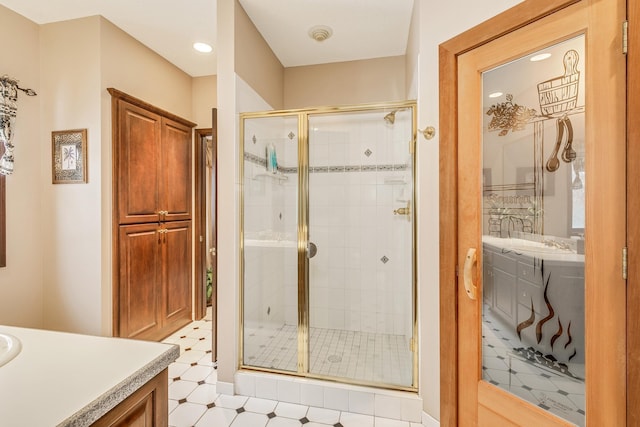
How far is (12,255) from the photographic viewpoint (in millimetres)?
2178

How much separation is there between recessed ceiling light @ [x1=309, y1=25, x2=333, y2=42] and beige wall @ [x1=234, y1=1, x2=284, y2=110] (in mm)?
450

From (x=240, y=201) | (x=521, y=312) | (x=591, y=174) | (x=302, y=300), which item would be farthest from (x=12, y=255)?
(x=591, y=174)

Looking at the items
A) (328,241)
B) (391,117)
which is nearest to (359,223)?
(328,241)

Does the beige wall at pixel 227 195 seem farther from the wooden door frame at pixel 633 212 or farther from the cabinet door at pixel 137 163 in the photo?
the wooden door frame at pixel 633 212

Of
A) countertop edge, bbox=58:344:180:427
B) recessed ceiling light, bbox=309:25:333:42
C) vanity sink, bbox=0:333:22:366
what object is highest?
recessed ceiling light, bbox=309:25:333:42

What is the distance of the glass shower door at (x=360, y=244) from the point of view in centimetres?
202

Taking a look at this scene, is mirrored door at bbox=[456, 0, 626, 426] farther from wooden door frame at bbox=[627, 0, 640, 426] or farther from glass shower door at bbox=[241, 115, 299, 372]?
glass shower door at bbox=[241, 115, 299, 372]

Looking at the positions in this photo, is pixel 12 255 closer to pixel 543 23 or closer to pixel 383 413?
pixel 383 413

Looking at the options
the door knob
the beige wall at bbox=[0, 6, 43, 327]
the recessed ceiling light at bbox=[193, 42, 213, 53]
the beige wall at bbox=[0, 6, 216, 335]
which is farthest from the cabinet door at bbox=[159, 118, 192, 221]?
the door knob

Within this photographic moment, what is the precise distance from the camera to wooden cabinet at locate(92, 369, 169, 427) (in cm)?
67

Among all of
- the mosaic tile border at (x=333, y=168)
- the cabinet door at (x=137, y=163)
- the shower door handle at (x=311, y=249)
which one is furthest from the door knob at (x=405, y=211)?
the cabinet door at (x=137, y=163)

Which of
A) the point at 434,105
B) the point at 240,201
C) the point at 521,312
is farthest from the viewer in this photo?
the point at 240,201

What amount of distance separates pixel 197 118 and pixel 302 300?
246 centimetres

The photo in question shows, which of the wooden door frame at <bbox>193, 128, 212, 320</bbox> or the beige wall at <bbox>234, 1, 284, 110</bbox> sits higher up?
the beige wall at <bbox>234, 1, 284, 110</bbox>
